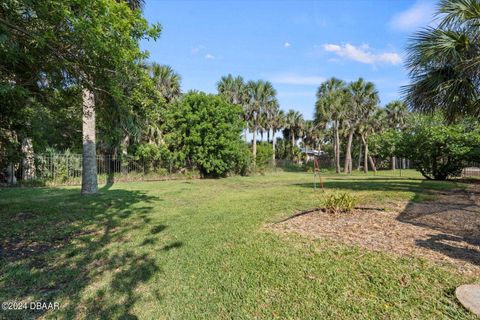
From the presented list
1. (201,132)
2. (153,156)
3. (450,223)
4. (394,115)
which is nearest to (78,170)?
(153,156)

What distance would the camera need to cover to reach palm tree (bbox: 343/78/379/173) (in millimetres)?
28359

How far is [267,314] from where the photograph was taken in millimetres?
2449

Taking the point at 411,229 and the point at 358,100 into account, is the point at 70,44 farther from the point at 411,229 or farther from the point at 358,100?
the point at 358,100

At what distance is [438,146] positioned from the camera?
42.6 ft

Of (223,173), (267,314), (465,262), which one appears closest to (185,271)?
(267,314)

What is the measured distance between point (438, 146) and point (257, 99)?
62.1 ft

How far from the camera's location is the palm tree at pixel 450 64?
666 centimetres

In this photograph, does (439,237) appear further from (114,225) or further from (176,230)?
(114,225)

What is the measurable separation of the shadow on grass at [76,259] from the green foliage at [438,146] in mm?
12969

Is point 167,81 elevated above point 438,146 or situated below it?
above

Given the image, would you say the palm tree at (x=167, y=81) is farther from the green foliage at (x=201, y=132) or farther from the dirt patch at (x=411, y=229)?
the dirt patch at (x=411, y=229)

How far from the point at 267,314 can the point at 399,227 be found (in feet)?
10.4

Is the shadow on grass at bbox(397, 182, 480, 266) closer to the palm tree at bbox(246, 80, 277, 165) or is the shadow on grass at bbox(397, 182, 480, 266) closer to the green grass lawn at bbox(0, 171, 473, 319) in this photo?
the green grass lawn at bbox(0, 171, 473, 319)

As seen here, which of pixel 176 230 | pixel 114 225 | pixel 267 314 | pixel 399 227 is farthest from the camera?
pixel 114 225
